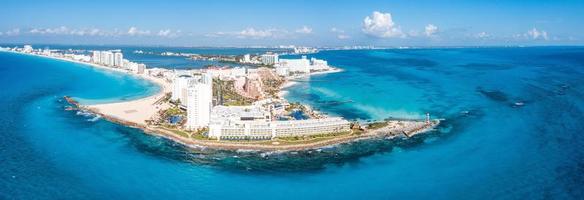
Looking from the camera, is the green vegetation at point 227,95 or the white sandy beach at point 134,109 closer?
the white sandy beach at point 134,109

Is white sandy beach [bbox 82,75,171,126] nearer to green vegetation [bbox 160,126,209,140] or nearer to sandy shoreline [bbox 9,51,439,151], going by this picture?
sandy shoreline [bbox 9,51,439,151]

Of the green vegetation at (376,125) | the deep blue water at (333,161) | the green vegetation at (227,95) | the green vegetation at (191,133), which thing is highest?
the green vegetation at (227,95)

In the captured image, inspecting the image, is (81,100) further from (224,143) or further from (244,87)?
(224,143)

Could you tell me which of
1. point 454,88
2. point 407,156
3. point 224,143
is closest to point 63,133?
point 224,143

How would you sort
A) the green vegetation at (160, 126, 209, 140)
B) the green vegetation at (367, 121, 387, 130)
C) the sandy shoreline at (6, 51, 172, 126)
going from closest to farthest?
1. the green vegetation at (160, 126, 209, 140)
2. the green vegetation at (367, 121, 387, 130)
3. the sandy shoreline at (6, 51, 172, 126)

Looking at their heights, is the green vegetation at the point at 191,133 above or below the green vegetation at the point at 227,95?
below

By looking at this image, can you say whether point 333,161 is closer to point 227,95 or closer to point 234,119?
point 234,119

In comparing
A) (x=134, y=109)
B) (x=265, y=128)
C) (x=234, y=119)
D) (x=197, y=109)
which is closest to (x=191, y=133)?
(x=197, y=109)

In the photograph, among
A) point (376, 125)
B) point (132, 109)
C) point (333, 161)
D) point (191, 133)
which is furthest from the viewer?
point (132, 109)

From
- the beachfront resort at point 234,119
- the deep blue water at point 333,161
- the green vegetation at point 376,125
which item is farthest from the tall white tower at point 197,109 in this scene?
the green vegetation at point 376,125

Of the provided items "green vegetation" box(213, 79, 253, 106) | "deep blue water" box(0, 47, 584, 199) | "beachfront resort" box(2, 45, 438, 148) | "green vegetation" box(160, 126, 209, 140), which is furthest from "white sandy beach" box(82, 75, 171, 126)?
"green vegetation" box(213, 79, 253, 106)

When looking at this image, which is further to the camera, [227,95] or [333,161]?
[227,95]

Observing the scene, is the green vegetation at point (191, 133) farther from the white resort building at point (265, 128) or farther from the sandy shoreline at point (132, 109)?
the sandy shoreline at point (132, 109)
